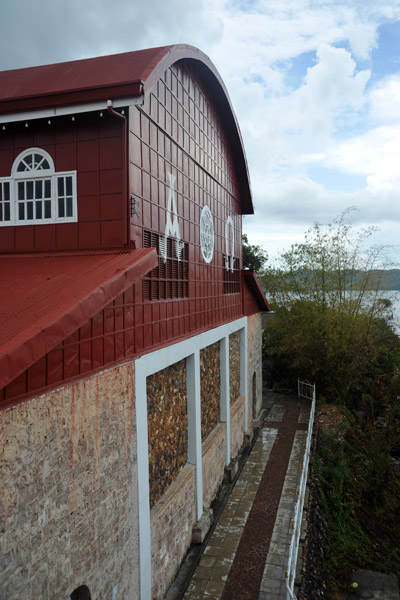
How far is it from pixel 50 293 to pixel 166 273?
144 inches

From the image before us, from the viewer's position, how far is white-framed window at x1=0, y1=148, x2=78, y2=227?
6727 millimetres

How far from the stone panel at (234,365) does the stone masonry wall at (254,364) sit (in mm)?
929

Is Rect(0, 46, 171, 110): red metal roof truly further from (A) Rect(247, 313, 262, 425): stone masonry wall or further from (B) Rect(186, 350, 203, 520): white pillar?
(A) Rect(247, 313, 262, 425): stone masonry wall

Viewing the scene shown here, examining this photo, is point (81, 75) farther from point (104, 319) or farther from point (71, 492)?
point (71, 492)

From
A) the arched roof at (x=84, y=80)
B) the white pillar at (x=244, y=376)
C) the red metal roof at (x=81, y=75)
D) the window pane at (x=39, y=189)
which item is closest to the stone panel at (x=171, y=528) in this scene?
the window pane at (x=39, y=189)

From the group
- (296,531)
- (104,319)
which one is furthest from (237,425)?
(104,319)

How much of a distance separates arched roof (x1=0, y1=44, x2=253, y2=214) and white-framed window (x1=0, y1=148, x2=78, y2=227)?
77 cm

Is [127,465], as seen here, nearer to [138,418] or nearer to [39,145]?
[138,418]

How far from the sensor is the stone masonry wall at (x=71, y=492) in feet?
13.0

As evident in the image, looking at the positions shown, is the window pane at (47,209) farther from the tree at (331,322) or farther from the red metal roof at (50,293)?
the tree at (331,322)

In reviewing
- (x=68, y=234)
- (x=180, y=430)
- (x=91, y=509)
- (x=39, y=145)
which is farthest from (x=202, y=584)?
(x=39, y=145)

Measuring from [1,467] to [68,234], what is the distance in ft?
12.4

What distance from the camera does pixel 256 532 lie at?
31.5ft

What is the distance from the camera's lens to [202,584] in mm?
7906
